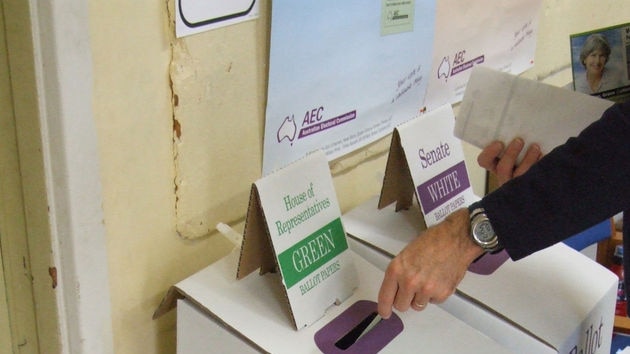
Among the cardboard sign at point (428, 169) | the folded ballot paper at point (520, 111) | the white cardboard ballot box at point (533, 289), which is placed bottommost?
the white cardboard ballot box at point (533, 289)

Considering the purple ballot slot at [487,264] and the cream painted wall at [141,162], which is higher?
the cream painted wall at [141,162]

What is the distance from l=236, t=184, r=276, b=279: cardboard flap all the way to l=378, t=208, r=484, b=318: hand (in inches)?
6.4

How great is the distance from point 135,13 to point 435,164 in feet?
1.73

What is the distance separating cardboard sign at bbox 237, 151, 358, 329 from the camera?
0.91m

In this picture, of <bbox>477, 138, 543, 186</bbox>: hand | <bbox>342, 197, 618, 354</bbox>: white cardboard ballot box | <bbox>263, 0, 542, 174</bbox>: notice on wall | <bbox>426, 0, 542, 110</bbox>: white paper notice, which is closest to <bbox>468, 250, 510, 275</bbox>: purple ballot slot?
<bbox>342, 197, 618, 354</bbox>: white cardboard ballot box

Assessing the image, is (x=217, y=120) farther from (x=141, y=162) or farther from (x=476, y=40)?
(x=476, y=40)

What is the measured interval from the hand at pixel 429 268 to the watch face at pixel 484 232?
1 centimetres

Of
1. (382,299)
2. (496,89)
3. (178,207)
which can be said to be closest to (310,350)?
(382,299)

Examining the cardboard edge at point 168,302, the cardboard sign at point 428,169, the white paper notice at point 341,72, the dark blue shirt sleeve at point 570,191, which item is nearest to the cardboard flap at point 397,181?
the cardboard sign at point 428,169

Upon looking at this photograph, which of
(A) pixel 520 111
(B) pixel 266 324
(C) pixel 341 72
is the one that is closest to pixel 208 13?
(C) pixel 341 72

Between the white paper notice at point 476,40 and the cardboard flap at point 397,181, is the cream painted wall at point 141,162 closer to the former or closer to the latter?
the cardboard flap at point 397,181

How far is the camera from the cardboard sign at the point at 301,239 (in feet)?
2.97

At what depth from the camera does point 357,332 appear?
3.12 ft

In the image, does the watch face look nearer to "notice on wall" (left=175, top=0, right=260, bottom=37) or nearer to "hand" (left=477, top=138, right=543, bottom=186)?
"hand" (left=477, top=138, right=543, bottom=186)
